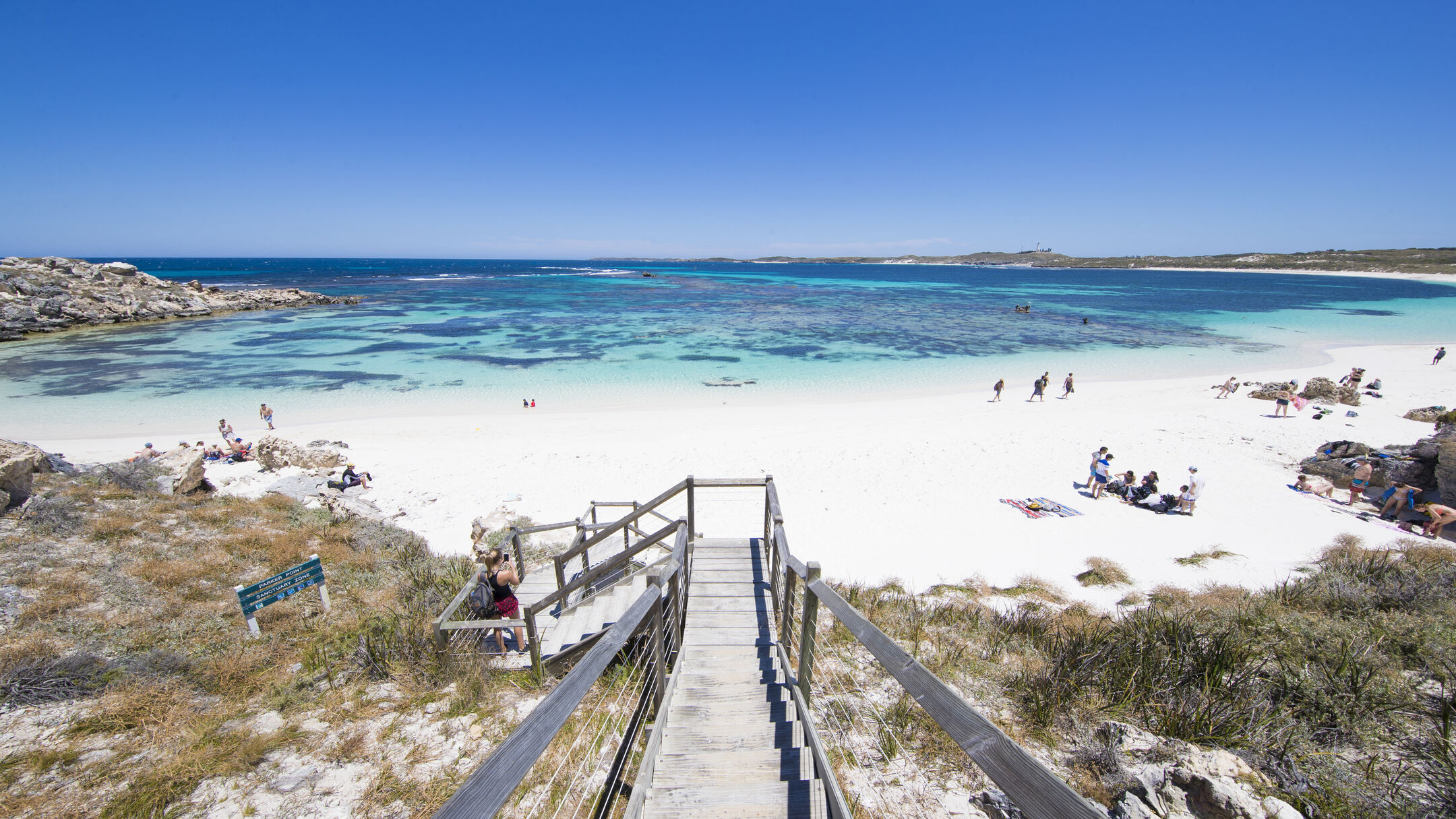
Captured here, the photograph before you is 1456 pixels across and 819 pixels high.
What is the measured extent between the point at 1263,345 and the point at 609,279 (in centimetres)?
9638

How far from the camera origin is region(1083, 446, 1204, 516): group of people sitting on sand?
11305 mm

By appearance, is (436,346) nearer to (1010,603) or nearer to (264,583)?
(264,583)

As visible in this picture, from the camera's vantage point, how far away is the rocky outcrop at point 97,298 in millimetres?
38125

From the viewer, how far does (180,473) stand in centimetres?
1133

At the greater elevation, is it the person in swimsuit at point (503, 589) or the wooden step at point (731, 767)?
the wooden step at point (731, 767)

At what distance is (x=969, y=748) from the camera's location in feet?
5.05

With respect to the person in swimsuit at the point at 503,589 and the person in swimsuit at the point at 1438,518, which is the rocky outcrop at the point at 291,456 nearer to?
the person in swimsuit at the point at 503,589

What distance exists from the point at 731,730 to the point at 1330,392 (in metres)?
28.5

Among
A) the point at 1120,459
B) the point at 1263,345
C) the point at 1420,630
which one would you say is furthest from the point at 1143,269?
the point at 1420,630

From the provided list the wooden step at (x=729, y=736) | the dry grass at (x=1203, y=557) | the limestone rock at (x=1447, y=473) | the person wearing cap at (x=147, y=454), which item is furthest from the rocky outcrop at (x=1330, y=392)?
the person wearing cap at (x=147, y=454)

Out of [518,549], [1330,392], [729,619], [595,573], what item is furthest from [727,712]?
[1330,392]

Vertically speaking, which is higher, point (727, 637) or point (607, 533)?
point (607, 533)

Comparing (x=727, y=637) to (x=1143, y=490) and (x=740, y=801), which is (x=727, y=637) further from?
(x=1143, y=490)

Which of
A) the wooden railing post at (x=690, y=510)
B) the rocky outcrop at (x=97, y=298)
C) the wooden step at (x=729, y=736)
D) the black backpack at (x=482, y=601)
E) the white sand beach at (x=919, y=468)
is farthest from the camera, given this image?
the rocky outcrop at (x=97, y=298)
